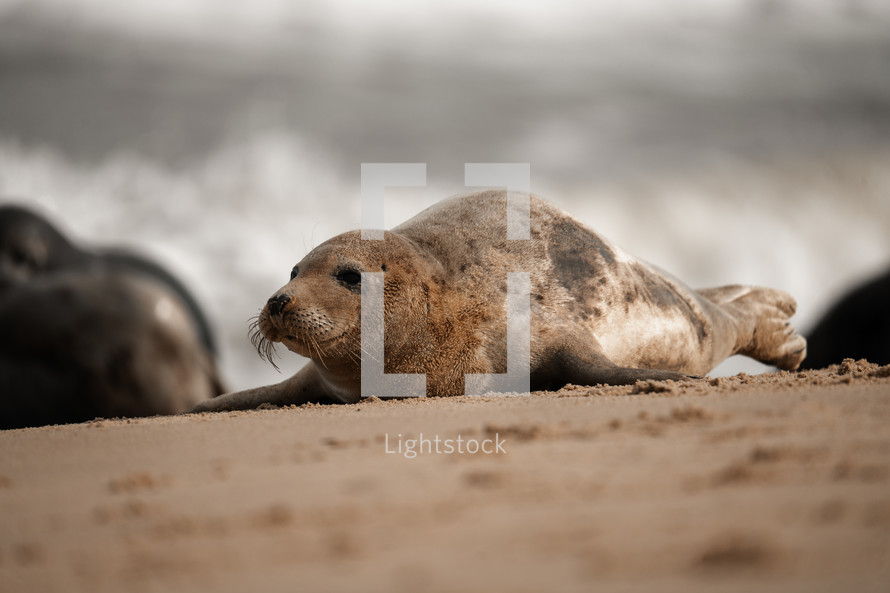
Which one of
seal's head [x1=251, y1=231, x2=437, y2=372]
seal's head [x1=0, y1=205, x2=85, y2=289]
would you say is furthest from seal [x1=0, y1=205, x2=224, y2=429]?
seal's head [x1=251, y1=231, x2=437, y2=372]

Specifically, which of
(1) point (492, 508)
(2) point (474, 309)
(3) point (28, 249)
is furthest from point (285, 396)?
(3) point (28, 249)

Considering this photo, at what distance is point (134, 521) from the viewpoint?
1.74 m

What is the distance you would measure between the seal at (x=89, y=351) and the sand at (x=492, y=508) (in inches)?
259

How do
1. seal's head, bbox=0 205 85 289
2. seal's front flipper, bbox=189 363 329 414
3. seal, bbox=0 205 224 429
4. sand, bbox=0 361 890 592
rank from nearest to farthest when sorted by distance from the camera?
sand, bbox=0 361 890 592 → seal's front flipper, bbox=189 363 329 414 → seal, bbox=0 205 224 429 → seal's head, bbox=0 205 85 289

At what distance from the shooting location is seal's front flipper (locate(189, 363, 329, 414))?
18.1ft

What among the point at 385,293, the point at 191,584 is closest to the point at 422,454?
the point at 191,584

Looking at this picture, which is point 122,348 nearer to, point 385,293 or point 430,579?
point 385,293

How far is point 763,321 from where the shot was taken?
7.41 meters

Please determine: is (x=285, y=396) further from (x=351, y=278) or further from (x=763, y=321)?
(x=763, y=321)

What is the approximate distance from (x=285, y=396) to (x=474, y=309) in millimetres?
1509

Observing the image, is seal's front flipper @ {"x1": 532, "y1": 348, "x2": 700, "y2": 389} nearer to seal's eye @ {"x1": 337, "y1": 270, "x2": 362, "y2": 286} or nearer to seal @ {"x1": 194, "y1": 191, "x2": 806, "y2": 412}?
seal @ {"x1": 194, "y1": 191, "x2": 806, "y2": 412}

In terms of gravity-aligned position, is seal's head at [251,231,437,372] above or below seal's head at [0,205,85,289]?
below

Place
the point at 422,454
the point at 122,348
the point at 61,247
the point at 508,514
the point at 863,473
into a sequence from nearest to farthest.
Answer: the point at 508,514
the point at 863,473
the point at 422,454
the point at 122,348
the point at 61,247

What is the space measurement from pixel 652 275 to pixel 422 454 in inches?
156
